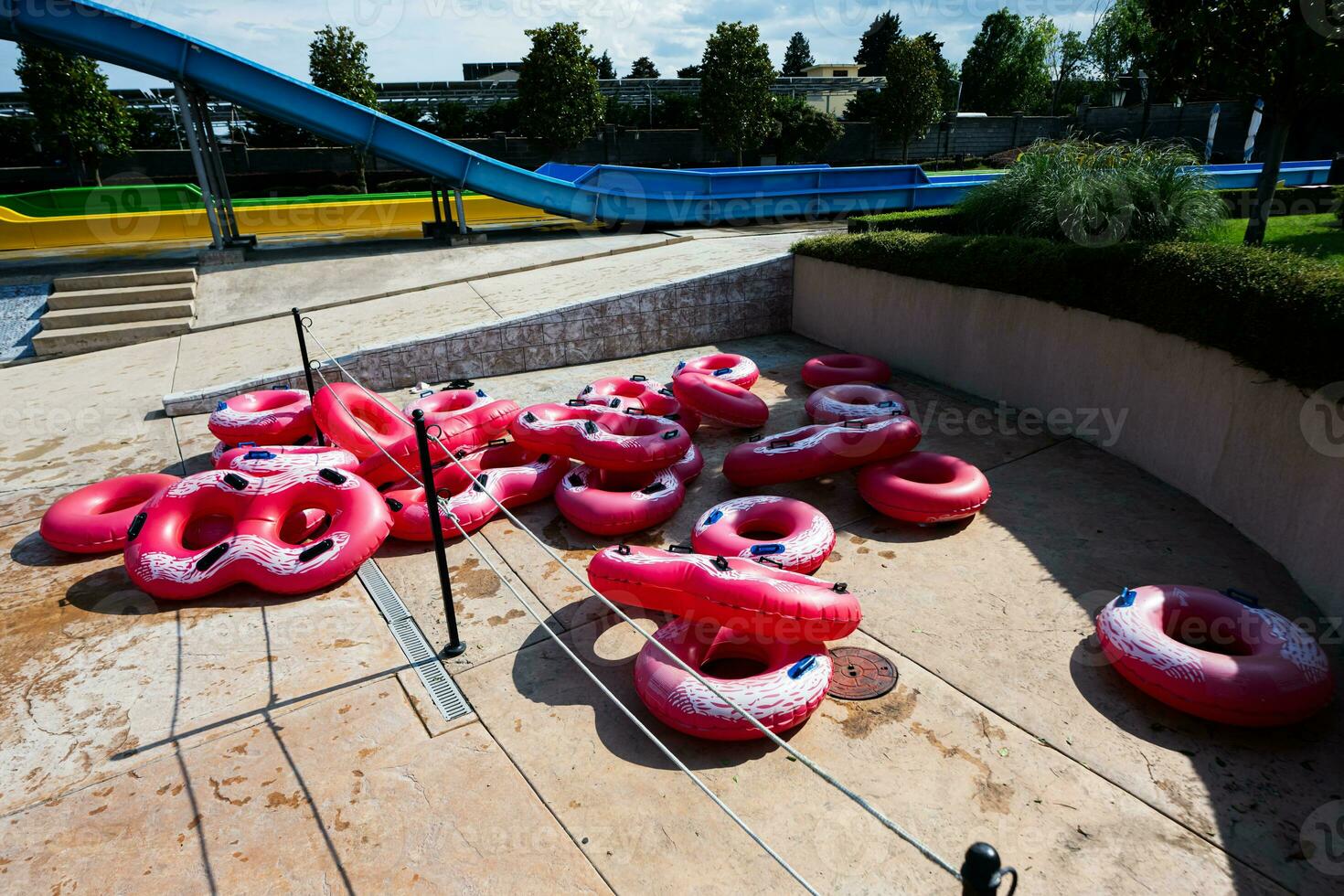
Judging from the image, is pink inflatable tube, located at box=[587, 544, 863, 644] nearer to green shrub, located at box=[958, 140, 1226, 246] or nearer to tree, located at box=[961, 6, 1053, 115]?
green shrub, located at box=[958, 140, 1226, 246]

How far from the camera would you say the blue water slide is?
11.8 metres

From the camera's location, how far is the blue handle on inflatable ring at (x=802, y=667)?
160 inches

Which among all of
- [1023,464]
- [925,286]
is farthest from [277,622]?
[925,286]

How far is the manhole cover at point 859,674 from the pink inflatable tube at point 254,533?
364 cm

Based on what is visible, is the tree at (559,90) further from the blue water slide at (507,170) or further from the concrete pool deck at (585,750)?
the concrete pool deck at (585,750)

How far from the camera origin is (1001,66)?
153 feet

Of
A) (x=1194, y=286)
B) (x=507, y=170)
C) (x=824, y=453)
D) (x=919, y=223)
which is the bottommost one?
(x=824, y=453)

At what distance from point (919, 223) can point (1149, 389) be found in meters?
6.39

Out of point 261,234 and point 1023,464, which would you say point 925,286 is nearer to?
point 1023,464

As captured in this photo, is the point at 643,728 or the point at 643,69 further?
the point at 643,69

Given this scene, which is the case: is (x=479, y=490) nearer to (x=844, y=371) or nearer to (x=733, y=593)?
(x=733, y=593)

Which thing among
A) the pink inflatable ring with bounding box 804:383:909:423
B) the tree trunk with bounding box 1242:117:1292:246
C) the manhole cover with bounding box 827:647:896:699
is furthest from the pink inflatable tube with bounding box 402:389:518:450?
the tree trunk with bounding box 1242:117:1292:246

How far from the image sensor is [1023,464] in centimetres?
747

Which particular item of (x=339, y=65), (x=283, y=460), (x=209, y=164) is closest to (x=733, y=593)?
(x=283, y=460)
